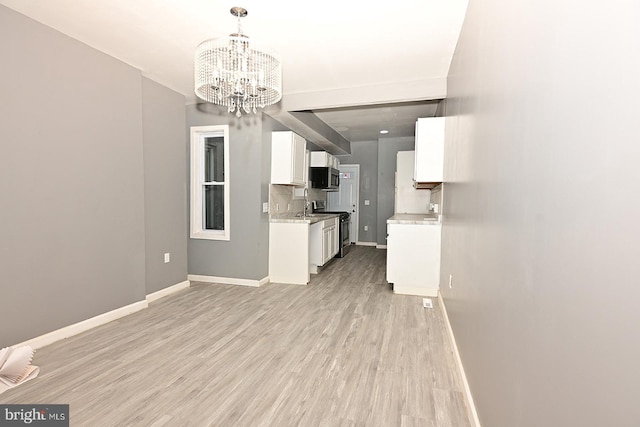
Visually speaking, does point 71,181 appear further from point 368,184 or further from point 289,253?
point 368,184

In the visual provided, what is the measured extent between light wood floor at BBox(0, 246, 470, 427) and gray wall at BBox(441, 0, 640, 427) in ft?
2.02

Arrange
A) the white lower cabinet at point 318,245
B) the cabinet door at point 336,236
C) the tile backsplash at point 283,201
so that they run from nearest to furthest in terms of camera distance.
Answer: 1. the tile backsplash at point 283,201
2. the white lower cabinet at point 318,245
3. the cabinet door at point 336,236

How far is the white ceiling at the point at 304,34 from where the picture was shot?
7.76 ft

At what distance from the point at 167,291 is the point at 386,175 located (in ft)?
18.1

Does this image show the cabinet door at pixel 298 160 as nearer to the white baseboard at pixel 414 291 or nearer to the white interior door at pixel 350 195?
the white baseboard at pixel 414 291

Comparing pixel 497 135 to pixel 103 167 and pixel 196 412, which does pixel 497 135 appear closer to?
pixel 196 412

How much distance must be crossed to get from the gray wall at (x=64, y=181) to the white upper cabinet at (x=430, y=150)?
130 inches

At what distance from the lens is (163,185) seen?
3996 millimetres

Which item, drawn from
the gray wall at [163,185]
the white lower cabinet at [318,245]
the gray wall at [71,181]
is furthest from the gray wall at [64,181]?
the white lower cabinet at [318,245]

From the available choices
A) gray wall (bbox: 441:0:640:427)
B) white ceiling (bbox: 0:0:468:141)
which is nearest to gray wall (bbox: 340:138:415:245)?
white ceiling (bbox: 0:0:468:141)

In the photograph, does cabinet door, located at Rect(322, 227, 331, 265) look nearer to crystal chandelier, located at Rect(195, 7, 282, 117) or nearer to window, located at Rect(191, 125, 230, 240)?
window, located at Rect(191, 125, 230, 240)

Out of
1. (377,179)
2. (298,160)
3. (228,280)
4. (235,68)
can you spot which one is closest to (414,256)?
(298,160)

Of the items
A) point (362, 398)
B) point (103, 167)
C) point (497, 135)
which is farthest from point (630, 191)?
point (103, 167)

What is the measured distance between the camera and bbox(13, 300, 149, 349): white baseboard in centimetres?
261
